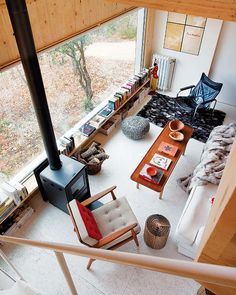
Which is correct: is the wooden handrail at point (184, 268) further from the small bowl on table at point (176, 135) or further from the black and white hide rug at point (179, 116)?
the black and white hide rug at point (179, 116)

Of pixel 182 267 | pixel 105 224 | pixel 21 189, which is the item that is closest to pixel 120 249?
pixel 105 224

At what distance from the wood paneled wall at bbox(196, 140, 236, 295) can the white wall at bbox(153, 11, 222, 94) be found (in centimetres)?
507

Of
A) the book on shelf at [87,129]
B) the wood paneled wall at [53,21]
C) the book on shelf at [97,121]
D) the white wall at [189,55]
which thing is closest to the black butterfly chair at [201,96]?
the white wall at [189,55]

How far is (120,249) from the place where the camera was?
316cm

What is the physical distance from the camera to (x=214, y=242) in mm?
693

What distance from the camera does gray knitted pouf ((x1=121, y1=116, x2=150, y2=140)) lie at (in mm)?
4660

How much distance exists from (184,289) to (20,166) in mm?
2743

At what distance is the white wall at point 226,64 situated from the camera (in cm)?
484

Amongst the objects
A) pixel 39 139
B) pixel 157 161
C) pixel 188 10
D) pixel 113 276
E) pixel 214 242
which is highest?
pixel 188 10

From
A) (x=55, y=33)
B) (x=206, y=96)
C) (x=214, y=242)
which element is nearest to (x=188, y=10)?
(x=214, y=242)

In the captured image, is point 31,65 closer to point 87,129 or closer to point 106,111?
point 87,129

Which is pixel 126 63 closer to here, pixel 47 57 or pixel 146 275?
pixel 47 57

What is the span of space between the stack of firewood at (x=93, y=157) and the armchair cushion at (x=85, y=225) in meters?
1.13

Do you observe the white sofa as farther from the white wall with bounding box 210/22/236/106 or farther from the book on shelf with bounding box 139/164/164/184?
the white wall with bounding box 210/22/236/106
